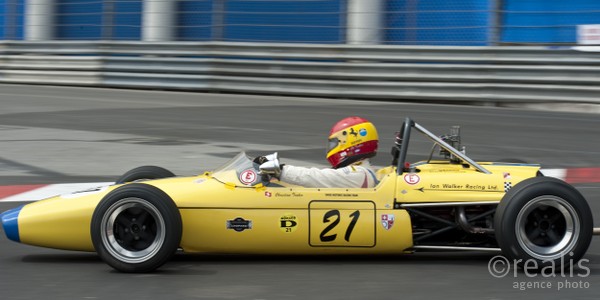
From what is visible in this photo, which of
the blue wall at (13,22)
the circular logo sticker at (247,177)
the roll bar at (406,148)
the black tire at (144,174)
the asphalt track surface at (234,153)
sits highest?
the blue wall at (13,22)

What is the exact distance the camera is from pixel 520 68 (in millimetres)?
15477

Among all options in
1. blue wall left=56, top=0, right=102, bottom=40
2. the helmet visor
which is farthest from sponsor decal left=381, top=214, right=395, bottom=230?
blue wall left=56, top=0, right=102, bottom=40

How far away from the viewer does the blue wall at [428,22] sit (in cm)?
1633

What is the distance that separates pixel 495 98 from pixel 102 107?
6.48 m

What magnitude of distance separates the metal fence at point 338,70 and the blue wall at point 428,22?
1.07 feet

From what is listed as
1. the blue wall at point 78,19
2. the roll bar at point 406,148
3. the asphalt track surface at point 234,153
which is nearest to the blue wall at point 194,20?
the asphalt track surface at point 234,153

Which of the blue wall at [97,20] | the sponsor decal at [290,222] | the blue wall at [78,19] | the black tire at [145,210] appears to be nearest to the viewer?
the black tire at [145,210]

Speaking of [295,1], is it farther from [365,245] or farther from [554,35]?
[365,245]

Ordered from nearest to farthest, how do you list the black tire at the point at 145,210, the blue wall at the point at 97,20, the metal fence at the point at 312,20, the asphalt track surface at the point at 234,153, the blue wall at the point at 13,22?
1. the asphalt track surface at the point at 234,153
2. the black tire at the point at 145,210
3. the metal fence at the point at 312,20
4. the blue wall at the point at 97,20
5. the blue wall at the point at 13,22

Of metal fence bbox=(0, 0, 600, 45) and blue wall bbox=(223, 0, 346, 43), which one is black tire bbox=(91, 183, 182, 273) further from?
blue wall bbox=(223, 0, 346, 43)

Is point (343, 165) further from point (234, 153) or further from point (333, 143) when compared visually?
point (234, 153)

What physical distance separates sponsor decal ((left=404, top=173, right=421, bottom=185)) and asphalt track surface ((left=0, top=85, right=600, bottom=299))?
50 cm

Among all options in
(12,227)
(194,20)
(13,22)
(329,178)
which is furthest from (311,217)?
(13,22)

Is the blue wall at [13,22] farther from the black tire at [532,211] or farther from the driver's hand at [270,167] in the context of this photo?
the black tire at [532,211]
